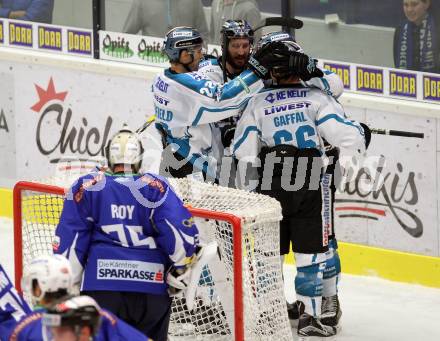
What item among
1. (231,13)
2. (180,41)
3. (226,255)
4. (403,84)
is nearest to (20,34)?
(231,13)

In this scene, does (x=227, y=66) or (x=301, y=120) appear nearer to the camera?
(x=301, y=120)

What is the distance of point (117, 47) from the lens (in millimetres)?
9117

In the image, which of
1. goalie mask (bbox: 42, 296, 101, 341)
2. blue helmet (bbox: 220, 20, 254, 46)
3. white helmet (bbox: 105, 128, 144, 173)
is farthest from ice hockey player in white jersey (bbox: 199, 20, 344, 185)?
goalie mask (bbox: 42, 296, 101, 341)

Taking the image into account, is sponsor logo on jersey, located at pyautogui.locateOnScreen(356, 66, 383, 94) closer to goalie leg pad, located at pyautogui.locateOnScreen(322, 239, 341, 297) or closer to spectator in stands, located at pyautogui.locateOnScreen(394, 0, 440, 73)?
spectator in stands, located at pyautogui.locateOnScreen(394, 0, 440, 73)

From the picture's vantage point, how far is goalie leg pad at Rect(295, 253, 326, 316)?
6473mm

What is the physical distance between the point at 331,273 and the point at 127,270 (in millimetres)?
1786

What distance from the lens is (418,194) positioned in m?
7.71

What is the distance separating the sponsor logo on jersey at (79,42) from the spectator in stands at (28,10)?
0.78 feet

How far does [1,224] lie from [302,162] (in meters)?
3.62

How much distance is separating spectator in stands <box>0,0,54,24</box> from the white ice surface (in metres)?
2.12

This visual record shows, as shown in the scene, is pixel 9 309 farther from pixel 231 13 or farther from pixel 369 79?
pixel 231 13

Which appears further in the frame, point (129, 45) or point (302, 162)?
point (129, 45)

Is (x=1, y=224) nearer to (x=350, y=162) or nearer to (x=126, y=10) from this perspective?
(x=126, y=10)

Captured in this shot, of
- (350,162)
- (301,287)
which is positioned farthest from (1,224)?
(301,287)
